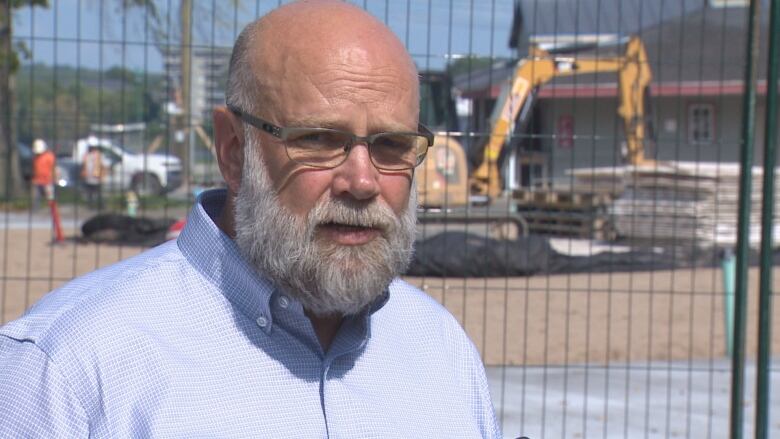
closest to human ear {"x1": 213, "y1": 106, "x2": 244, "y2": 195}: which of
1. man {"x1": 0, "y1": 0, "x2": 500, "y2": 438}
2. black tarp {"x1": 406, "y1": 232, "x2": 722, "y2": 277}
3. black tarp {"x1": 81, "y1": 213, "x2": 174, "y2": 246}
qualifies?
man {"x1": 0, "y1": 0, "x2": 500, "y2": 438}

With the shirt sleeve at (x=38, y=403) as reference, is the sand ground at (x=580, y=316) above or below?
below

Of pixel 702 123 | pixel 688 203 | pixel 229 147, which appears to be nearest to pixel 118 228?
pixel 702 123

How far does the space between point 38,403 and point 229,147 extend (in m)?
0.62

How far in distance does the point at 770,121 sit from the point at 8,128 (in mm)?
3750

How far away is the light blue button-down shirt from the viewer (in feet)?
6.02

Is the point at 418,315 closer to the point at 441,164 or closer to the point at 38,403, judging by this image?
the point at 38,403

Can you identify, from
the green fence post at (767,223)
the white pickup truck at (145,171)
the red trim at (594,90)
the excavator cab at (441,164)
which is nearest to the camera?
the green fence post at (767,223)

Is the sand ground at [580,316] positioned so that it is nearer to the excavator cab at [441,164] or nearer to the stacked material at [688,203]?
the excavator cab at [441,164]

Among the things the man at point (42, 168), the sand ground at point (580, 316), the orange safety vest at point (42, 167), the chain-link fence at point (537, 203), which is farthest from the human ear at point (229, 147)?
the orange safety vest at point (42, 167)

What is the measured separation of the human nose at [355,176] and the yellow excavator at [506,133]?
3280 millimetres

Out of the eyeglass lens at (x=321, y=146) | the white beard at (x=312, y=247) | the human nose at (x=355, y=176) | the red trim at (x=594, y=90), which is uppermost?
the red trim at (x=594, y=90)

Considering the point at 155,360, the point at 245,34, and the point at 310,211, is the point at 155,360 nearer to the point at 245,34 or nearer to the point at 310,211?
the point at 310,211

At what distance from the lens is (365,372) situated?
219 centimetres

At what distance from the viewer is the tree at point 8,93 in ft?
20.7
